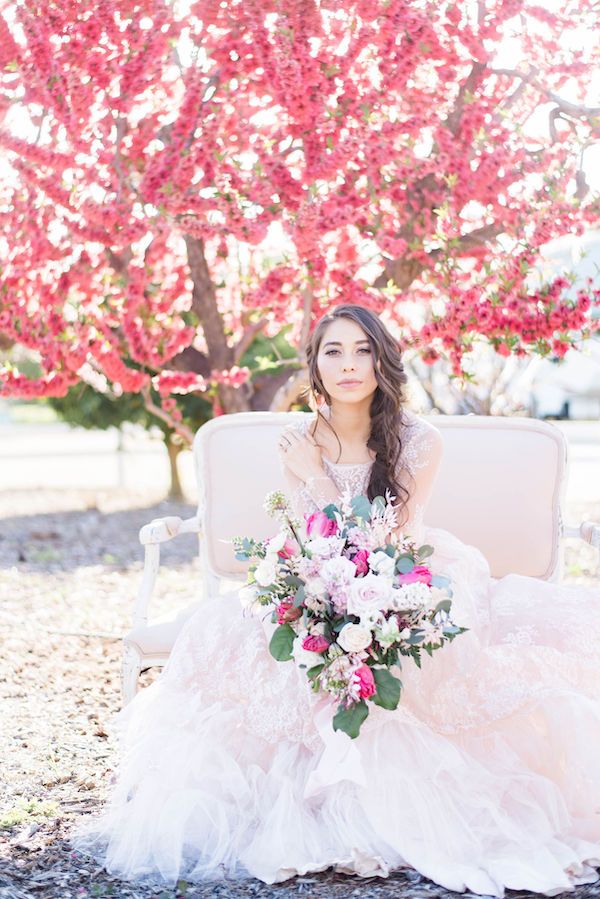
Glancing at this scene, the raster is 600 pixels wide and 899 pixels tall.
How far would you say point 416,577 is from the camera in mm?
2775

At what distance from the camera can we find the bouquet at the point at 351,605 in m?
2.70

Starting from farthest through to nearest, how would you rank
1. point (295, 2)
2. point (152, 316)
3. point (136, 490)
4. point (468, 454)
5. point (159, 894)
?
point (136, 490) → point (152, 316) → point (295, 2) → point (468, 454) → point (159, 894)

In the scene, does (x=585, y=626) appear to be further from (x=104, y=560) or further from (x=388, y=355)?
(x=104, y=560)

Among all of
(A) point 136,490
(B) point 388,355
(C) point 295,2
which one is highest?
(C) point 295,2

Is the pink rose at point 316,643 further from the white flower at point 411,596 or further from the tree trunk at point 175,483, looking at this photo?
the tree trunk at point 175,483

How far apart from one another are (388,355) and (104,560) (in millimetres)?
5724

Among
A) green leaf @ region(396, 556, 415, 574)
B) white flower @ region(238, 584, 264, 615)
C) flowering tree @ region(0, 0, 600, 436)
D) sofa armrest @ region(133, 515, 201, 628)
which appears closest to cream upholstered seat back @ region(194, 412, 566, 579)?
sofa armrest @ region(133, 515, 201, 628)

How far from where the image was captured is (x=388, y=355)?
3512 millimetres

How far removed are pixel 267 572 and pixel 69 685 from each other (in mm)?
2440

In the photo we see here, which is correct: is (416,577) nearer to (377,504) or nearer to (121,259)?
(377,504)

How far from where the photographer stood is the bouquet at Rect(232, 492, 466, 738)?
8.86 ft

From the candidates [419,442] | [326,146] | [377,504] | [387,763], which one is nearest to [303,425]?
[419,442]

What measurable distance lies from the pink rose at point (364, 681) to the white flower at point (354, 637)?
0.08 metres

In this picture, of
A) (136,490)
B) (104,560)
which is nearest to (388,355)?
(104,560)
